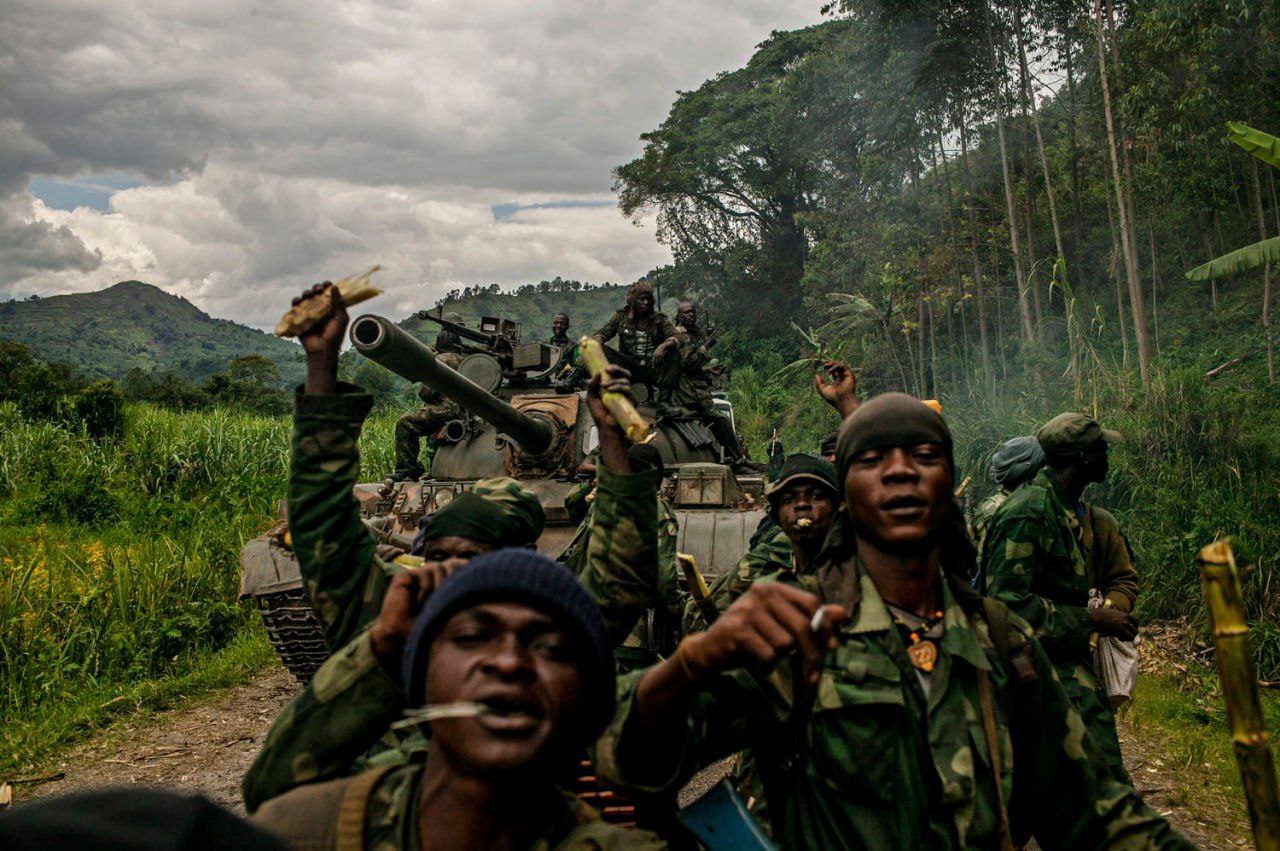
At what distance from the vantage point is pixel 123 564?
9453 millimetres

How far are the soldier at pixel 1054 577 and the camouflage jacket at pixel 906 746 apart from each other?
1.50m


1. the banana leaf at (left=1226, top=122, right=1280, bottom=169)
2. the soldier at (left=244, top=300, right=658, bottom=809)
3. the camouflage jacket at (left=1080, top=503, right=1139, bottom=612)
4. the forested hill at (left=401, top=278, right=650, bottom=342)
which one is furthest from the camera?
the forested hill at (left=401, top=278, right=650, bottom=342)

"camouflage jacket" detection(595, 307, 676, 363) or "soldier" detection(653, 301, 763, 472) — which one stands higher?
"camouflage jacket" detection(595, 307, 676, 363)

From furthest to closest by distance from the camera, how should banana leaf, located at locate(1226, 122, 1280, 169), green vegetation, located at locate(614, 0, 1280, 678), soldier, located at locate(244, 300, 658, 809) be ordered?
green vegetation, located at locate(614, 0, 1280, 678), banana leaf, located at locate(1226, 122, 1280, 169), soldier, located at locate(244, 300, 658, 809)

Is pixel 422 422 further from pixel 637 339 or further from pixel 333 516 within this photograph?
pixel 333 516

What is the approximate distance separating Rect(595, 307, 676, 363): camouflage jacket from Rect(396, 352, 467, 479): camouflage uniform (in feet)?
4.56

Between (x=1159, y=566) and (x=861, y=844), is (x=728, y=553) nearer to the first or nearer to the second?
(x=1159, y=566)

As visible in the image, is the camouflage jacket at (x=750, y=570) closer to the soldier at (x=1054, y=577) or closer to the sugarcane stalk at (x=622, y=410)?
the soldier at (x=1054, y=577)

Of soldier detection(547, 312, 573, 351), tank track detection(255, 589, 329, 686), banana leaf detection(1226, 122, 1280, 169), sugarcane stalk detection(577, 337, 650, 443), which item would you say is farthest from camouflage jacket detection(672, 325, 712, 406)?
sugarcane stalk detection(577, 337, 650, 443)

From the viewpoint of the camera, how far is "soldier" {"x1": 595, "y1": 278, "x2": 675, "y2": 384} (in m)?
8.95

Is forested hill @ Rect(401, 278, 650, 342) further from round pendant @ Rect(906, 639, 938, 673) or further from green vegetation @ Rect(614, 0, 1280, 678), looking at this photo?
round pendant @ Rect(906, 639, 938, 673)

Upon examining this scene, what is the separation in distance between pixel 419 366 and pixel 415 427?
5.02 meters

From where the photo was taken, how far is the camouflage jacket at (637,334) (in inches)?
355

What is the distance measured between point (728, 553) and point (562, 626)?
18.9 ft
